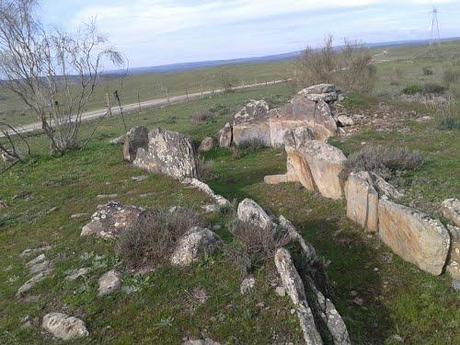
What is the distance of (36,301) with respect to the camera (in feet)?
25.2

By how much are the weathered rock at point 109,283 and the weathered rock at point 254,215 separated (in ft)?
8.03

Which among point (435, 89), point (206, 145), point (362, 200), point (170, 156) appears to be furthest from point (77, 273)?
point (435, 89)

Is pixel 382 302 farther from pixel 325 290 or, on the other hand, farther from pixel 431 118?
pixel 431 118

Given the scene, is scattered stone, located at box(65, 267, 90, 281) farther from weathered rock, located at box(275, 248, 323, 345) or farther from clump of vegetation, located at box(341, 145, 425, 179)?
clump of vegetation, located at box(341, 145, 425, 179)

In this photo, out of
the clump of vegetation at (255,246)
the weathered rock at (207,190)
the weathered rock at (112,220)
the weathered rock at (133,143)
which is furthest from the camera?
the weathered rock at (133,143)

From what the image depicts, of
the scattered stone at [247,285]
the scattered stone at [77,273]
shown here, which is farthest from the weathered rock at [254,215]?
the scattered stone at [77,273]

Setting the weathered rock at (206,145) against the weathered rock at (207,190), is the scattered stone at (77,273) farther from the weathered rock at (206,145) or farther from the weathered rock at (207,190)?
the weathered rock at (206,145)

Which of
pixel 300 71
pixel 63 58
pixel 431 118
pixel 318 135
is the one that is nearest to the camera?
pixel 318 135

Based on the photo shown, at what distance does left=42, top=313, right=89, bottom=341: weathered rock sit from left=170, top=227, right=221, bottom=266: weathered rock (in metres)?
1.83

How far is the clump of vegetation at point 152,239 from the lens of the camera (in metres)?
8.13

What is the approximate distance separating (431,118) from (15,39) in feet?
64.8

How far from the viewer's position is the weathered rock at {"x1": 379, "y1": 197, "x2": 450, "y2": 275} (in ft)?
26.5

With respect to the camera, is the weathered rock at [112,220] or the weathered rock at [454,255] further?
the weathered rock at [112,220]

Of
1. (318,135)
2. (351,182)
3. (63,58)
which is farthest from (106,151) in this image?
(351,182)
